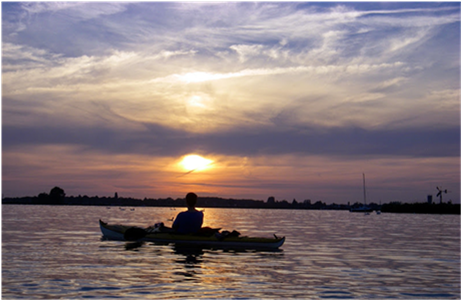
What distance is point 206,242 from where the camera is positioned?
23719 mm

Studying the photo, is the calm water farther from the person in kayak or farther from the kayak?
the person in kayak

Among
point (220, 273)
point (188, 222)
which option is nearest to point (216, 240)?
point (188, 222)

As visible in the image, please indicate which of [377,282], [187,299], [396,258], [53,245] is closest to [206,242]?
[53,245]

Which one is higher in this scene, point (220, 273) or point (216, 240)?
point (216, 240)

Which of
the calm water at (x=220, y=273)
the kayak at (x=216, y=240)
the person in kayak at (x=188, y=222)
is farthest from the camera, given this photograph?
the person in kayak at (x=188, y=222)

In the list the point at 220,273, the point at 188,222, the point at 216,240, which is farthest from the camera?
the point at 188,222

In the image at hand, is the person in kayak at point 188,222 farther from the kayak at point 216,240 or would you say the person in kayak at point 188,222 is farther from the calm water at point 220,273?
the calm water at point 220,273

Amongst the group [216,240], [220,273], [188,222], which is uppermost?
[188,222]

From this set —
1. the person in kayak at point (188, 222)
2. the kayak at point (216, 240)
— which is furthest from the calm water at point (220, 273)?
the person in kayak at point (188, 222)

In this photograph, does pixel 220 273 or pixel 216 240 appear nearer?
pixel 220 273

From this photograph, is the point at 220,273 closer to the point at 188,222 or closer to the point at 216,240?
the point at 216,240

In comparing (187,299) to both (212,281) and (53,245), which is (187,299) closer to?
(212,281)

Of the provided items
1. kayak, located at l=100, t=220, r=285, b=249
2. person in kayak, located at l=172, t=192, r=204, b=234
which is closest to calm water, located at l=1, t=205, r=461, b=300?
kayak, located at l=100, t=220, r=285, b=249

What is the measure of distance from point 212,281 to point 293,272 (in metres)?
3.61
